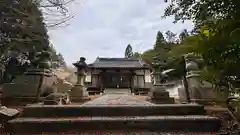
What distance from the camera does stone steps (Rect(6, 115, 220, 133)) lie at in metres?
4.96

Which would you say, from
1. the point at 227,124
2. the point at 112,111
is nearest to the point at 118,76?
the point at 112,111

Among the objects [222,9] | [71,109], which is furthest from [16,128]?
[222,9]

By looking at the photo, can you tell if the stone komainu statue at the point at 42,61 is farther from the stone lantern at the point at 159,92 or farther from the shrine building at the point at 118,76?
the shrine building at the point at 118,76

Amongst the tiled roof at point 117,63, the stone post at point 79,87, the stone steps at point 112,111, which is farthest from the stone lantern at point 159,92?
the tiled roof at point 117,63

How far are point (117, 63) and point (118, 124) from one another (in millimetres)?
24280

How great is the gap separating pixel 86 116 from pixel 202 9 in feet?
12.9

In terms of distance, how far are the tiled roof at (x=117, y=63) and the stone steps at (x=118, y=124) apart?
20.9 meters

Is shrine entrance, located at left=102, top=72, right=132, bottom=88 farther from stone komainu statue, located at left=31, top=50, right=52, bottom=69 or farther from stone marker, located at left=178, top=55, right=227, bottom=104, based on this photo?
stone marker, located at left=178, top=55, right=227, bottom=104

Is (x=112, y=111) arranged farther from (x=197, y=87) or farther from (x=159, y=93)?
(x=159, y=93)

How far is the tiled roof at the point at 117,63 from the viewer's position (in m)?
26.5

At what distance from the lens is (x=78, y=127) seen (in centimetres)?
501

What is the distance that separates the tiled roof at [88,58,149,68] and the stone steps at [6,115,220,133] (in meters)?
20.9

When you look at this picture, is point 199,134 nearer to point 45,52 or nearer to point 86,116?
point 86,116

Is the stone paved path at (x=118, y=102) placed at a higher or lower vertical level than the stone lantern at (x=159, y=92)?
lower
